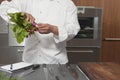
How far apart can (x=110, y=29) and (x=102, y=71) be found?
1.76 metres

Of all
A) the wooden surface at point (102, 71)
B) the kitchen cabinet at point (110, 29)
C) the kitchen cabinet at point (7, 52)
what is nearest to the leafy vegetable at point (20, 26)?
the wooden surface at point (102, 71)

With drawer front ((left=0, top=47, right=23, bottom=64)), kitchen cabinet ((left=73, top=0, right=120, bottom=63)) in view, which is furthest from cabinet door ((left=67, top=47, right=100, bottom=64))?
drawer front ((left=0, top=47, right=23, bottom=64))

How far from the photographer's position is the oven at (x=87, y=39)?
8.87ft

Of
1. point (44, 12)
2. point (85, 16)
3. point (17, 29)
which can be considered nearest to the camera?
point (17, 29)

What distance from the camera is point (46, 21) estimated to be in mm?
1615

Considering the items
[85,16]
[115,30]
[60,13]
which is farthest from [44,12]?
[115,30]

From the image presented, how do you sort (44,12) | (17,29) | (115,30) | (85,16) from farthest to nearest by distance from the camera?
1. (115,30)
2. (85,16)
3. (44,12)
4. (17,29)

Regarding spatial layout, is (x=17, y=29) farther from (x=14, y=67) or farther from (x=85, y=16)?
(x=85, y=16)

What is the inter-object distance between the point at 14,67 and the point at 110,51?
74.7 inches

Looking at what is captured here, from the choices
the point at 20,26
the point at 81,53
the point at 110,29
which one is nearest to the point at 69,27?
the point at 20,26

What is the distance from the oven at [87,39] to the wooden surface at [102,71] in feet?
3.86

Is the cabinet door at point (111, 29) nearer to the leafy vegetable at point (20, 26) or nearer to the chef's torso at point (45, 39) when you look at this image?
the chef's torso at point (45, 39)

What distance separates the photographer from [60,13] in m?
1.63

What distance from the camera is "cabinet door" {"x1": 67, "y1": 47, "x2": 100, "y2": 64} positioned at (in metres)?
2.71
